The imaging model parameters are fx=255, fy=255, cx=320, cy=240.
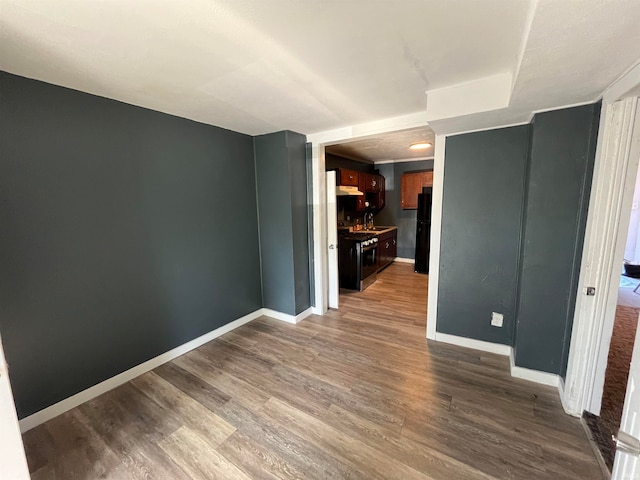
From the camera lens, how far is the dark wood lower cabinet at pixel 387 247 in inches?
216

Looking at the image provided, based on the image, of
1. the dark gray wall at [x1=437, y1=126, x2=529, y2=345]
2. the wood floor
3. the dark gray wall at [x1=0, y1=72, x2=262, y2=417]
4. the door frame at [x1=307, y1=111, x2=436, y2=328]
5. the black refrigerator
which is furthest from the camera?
the black refrigerator

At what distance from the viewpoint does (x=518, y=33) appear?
51.8 inches

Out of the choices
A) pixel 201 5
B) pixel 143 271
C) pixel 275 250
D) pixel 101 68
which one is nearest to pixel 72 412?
pixel 143 271

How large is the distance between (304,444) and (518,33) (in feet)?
8.74

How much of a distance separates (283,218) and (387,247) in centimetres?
346

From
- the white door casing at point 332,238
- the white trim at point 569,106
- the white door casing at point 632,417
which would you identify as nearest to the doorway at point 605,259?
the white trim at point 569,106

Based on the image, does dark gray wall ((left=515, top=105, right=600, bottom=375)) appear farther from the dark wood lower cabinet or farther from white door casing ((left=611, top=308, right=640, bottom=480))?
the dark wood lower cabinet

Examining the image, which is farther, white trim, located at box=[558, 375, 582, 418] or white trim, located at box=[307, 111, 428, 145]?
white trim, located at box=[307, 111, 428, 145]

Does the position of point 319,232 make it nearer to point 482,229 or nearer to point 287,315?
point 287,315

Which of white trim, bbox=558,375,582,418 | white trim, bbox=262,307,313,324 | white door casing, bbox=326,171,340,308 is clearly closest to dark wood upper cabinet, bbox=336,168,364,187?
white door casing, bbox=326,171,340,308

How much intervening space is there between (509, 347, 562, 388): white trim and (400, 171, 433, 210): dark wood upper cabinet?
169 inches

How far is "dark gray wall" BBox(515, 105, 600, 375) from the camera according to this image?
6.19 ft

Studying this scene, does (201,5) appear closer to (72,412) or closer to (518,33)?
(518,33)

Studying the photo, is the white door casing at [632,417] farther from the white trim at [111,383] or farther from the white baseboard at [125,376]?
the white trim at [111,383]
